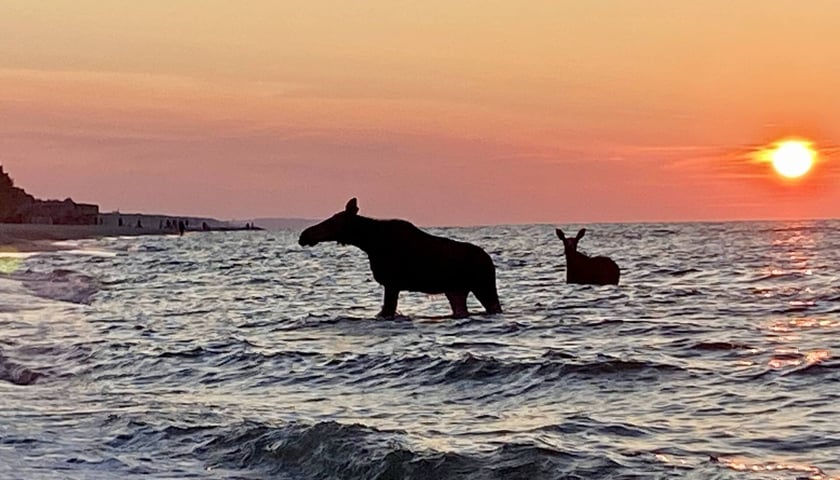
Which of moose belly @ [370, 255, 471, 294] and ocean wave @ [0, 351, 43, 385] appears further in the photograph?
moose belly @ [370, 255, 471, 294]

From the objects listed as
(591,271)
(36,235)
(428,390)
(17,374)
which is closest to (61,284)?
(591,271)

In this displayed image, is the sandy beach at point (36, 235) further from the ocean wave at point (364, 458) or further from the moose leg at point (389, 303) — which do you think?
the ocean wave at point (364, 458)

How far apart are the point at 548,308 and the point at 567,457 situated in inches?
554

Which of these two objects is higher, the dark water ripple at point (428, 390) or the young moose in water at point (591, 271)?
the young moose in water at point (591, 271)

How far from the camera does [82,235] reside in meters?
116

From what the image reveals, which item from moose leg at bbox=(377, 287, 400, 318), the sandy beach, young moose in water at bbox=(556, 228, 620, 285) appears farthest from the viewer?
the sandy beach

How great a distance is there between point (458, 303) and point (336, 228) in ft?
8.09

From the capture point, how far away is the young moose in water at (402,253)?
20062 millimetres

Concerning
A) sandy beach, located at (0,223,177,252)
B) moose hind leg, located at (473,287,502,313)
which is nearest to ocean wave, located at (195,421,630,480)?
moose hind leg, located at (473,287,502,313)

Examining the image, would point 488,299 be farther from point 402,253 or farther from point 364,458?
point 364,458

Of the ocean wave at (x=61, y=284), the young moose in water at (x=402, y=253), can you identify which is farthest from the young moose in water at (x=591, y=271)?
the ocean wave at (x=61, y=284)

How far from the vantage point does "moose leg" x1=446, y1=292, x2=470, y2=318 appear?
20.7 m

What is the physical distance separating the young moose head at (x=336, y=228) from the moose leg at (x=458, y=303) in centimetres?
207

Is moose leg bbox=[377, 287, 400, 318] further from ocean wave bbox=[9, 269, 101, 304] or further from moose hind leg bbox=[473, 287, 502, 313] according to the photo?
ocean wave bbox=[9, 269, 101, 304]
